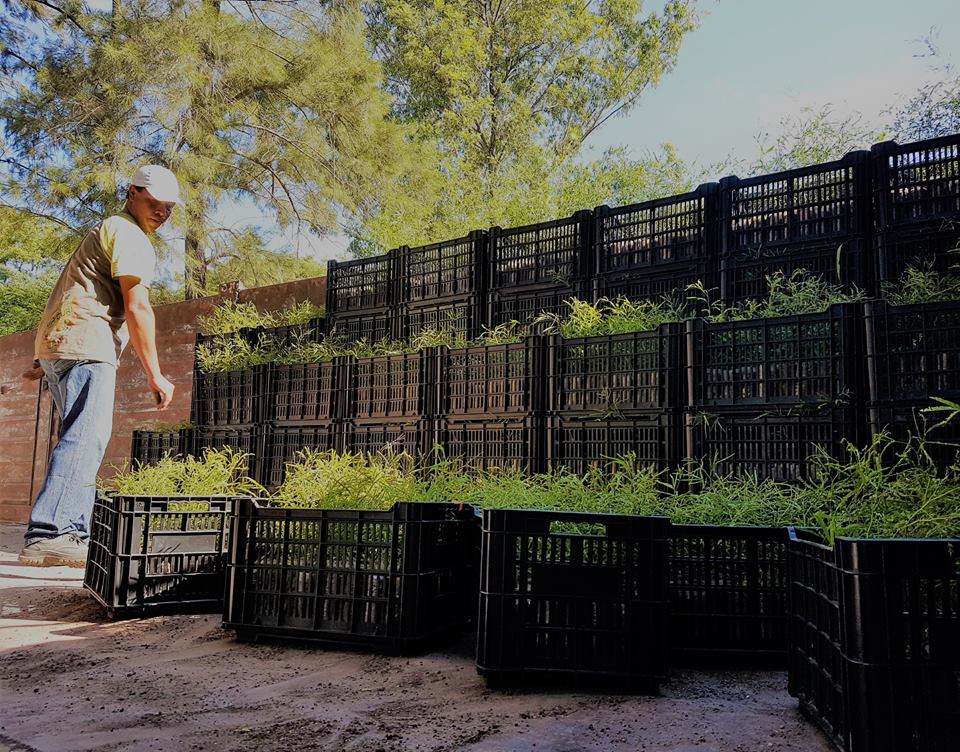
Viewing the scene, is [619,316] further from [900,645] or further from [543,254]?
[900,645]

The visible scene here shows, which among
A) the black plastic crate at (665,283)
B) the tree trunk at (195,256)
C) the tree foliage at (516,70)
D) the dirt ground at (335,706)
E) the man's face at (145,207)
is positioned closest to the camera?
the dirt ground at (335,706)

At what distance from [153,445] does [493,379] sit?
4.29 meters

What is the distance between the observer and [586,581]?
114 inches

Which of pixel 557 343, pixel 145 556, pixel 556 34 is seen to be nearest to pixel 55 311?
pixel 145 556

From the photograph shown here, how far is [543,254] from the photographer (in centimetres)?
596

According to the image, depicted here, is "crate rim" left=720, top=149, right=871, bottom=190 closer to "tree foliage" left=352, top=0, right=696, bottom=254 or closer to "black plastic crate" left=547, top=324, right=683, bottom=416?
"black plastic crate" left=547, top=324, right=683, bottom=416

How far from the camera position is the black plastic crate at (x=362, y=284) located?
6992 millimetres

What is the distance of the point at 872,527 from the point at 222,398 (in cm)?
599

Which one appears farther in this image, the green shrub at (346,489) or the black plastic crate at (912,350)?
the green shrub at (346,489)

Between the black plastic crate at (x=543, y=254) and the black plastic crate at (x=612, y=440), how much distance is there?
1401 mm

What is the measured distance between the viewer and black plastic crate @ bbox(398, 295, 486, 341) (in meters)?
6.28

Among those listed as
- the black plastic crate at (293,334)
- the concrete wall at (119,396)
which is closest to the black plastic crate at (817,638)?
the black plastic crate at (293,334)

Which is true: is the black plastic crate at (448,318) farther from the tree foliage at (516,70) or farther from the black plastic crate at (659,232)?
the tree foliage at (516,70)

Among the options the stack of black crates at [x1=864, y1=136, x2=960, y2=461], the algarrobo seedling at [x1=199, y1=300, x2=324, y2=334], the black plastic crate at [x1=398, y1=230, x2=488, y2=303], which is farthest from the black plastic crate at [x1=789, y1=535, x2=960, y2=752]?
the algarrobo seedling at [x1=199, y1=300, x2=324, y2=334]
